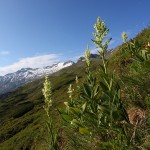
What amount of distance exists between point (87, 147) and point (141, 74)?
2278mm

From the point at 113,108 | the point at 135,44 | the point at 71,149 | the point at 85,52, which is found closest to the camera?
the point at 113,108

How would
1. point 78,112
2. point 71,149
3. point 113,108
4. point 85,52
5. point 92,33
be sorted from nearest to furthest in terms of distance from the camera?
point 113,108, point 71,149, point 78,112, point 92,33, point 85,52

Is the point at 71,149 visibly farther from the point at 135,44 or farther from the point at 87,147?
the point at 135,44

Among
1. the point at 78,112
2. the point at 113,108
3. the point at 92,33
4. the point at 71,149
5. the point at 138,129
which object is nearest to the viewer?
the point at 138,129

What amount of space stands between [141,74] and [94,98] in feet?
4.61

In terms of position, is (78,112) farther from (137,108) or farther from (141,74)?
(141,74)

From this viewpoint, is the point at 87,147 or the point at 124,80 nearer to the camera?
the point at 87,147

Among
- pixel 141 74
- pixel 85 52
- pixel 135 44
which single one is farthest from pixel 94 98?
pixel 135 44

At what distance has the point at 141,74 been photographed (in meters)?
6.46

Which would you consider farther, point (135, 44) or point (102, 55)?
point (135, 44)

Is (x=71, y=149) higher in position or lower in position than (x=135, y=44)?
lower

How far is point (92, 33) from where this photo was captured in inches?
254

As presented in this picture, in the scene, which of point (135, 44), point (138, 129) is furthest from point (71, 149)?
point (135, 44)

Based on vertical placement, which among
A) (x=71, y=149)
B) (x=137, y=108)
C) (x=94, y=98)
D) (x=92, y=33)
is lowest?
(x=71, y=149)
